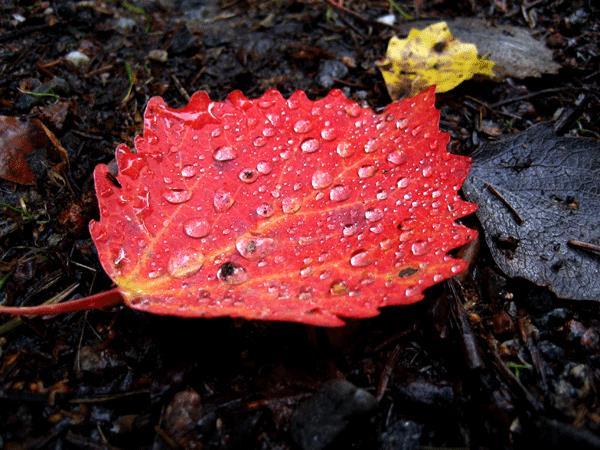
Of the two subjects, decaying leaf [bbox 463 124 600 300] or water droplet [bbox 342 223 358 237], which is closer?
water droplet [bbox 342 223 358 237]

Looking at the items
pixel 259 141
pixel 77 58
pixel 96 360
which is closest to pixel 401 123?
pixel 259 141

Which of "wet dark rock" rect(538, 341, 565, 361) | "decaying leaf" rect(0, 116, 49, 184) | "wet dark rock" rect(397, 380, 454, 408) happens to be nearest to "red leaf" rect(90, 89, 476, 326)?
"wet dark rock" rect(397, 380, 454, 408)

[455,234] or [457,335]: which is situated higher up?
[455,234]

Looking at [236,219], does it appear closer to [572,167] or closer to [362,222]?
[362,222]

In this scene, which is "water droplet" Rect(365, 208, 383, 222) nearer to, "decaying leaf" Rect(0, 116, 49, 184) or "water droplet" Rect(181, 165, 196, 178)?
"water droplet" Rect(181, 165, 196, 178)

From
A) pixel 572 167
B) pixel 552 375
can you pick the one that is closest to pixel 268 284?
pixel 552 375
